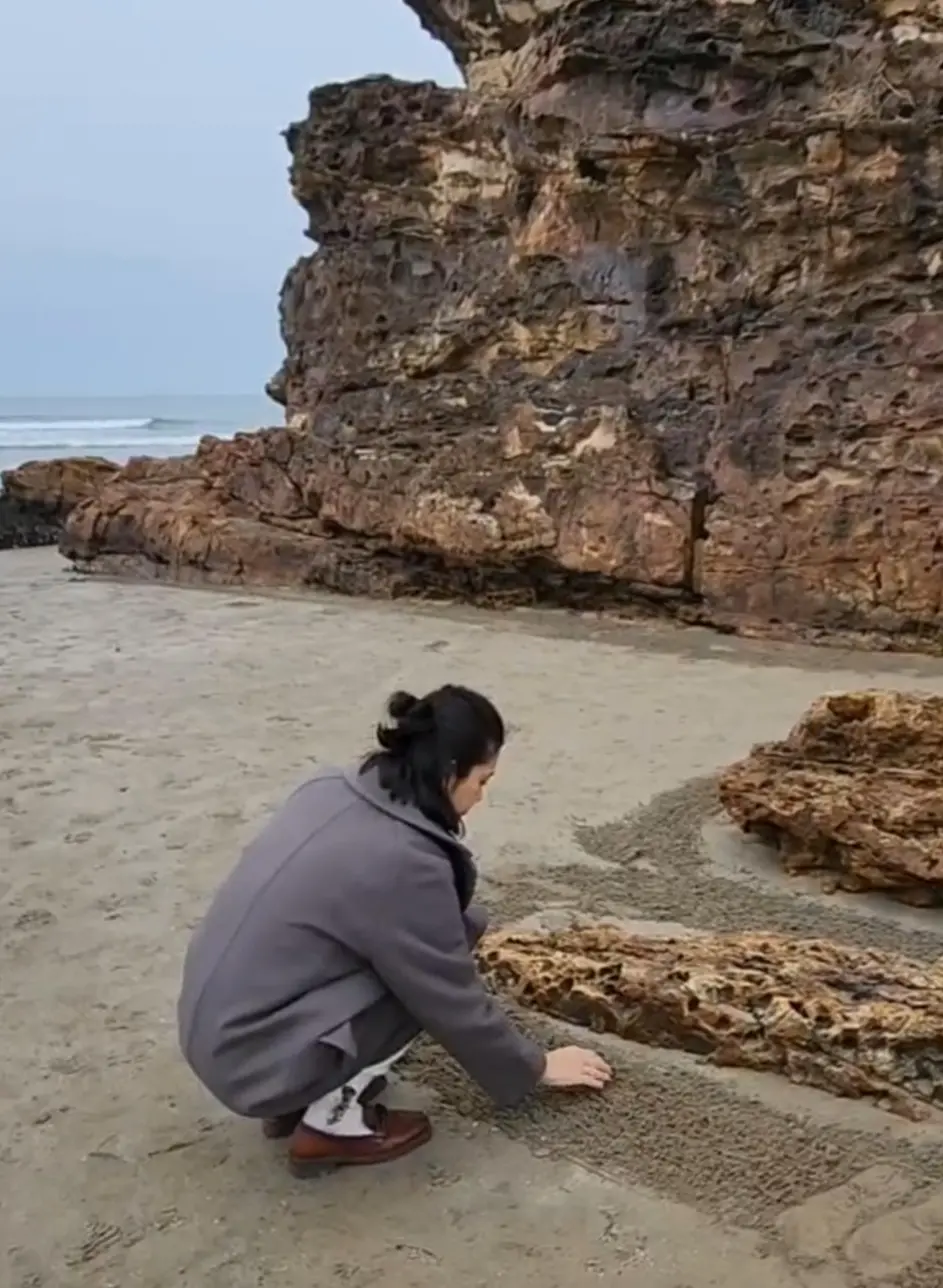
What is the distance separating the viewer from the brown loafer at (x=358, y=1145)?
8.05 feet

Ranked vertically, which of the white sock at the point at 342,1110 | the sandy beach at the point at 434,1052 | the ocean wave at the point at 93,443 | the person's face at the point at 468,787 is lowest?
the sandy beach at the point at 434,1052

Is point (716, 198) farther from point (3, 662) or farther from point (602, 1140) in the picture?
point (602, 1140)

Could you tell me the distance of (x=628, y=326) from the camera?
33.0 ft

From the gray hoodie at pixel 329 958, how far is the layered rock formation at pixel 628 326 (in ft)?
21.7

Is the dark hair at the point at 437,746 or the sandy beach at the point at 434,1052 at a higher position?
the dark hair at the point at 437,746

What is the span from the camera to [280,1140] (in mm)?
2594

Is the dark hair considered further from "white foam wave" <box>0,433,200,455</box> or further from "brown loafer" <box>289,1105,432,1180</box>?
"white foam wave" <box>0,433,200,455</box>

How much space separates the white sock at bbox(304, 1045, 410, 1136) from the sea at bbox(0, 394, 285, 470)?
26.8 m

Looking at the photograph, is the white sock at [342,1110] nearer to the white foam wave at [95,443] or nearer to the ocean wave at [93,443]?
the white foam wave at [95,443]

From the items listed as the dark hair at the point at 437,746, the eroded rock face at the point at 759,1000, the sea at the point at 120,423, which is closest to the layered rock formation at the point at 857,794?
the eroded rock face at the point at 759,1000

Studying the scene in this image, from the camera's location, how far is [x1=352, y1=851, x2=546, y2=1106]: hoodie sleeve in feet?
7.77

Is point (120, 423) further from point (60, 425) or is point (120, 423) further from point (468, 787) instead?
point (468, 787)

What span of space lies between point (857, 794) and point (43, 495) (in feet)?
43.6

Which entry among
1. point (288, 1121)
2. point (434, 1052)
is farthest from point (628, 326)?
point (288, 1121)
